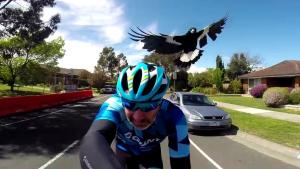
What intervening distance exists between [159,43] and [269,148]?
9.18 m

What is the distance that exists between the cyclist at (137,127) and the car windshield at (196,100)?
43.1 feet

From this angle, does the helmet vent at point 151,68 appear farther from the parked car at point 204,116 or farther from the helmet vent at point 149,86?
the parked car at point 204,116

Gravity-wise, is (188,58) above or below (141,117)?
above

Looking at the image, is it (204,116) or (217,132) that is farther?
(217,132)

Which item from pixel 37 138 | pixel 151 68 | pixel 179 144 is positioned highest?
pixel 151 68

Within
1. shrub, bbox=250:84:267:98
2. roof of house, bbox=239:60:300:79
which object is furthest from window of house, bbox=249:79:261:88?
shrub, bbox=250:84:267:98

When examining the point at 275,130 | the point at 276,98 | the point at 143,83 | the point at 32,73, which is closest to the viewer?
the point at 143,83

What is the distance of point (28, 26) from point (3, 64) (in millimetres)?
22068

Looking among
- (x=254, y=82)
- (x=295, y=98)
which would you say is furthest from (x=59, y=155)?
(x=254, y=82)

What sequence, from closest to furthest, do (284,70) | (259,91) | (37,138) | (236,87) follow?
(37,138) < (259,91) < (284,70) < (236,87)

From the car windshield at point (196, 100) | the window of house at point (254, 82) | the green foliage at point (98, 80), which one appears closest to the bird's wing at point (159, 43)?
the car windshield at point (196, 100)

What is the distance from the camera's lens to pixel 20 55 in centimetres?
4800

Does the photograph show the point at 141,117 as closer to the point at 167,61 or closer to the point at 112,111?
the point at 112,111

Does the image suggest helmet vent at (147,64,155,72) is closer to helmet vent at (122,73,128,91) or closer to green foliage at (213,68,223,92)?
helmet vent at (122,73,128,91)
